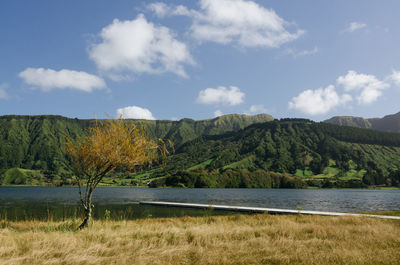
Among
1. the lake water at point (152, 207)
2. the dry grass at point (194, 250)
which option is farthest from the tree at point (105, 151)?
the dry grass at point (194, 250)

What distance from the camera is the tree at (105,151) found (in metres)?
14.8

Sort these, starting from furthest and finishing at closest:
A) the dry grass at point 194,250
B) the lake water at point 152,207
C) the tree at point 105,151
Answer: the lake water at point 152,207
the tree at point 105,151
the dry grass at point 194,250

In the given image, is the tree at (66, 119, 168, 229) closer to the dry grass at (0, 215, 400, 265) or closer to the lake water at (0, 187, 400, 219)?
the lake water at (0, 187, 400, 219)

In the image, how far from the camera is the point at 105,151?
14773 millimetres

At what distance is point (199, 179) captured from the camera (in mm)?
195875

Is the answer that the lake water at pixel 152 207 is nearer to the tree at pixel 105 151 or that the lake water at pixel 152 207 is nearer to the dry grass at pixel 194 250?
the tree at pixel 105 151

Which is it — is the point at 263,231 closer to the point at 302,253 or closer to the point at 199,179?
the point at 302,253

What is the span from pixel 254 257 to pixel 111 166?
989 cm

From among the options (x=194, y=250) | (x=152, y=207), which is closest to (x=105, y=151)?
(x=194, y=250)

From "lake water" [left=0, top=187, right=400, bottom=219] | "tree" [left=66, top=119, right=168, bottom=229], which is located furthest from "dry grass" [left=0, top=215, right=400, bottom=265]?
"lake water" [left=0, top=187, right=400, bottom=219]

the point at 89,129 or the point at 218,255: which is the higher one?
the point at 89,129

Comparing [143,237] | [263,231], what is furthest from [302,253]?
[143,237]

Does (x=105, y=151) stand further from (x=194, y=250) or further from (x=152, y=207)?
(x=152, y=207)

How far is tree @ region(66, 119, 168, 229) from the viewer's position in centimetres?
1484
